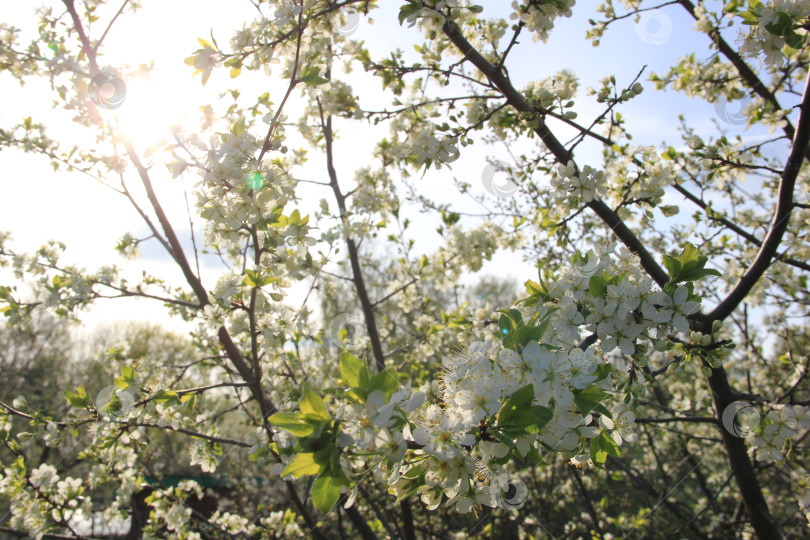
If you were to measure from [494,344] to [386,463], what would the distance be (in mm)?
424

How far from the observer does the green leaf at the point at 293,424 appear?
87 centimetres

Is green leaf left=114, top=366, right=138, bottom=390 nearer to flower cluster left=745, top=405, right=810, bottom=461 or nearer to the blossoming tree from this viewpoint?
the blossoming tree

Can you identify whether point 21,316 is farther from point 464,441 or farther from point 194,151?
point 464,441

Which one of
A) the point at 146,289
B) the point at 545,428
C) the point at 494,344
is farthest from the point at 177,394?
the point at 146,289

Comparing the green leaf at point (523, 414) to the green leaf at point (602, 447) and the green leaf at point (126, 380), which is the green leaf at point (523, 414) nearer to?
the green leaf at point (602, 447)

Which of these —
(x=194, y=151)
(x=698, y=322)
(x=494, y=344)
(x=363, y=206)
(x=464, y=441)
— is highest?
(x=363, y=206)

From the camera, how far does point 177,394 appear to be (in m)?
1.71
